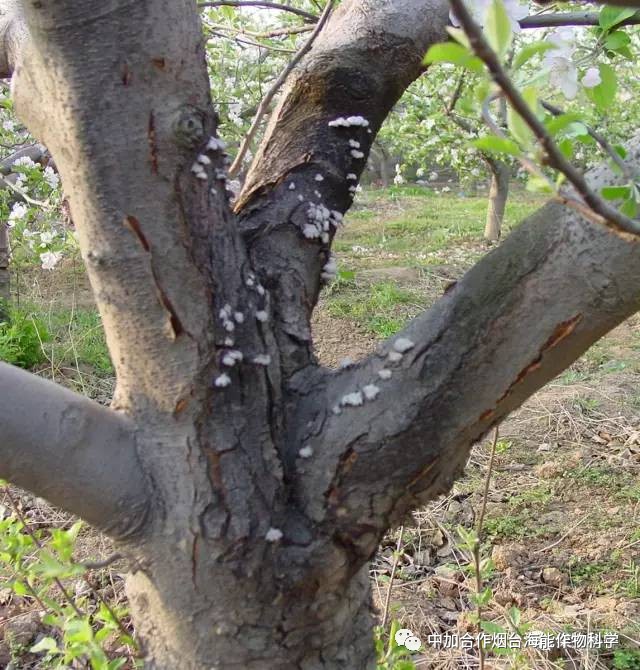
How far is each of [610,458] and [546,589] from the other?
111 cm

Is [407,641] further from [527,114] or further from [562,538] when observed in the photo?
[527,114]

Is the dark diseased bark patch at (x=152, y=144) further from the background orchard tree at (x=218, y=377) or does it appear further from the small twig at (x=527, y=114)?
the small twig at (x=527, y=114)

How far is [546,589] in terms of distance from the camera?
256 centimetres

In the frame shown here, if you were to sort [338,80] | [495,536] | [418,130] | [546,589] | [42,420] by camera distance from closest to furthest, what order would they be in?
[42,420] → [338,80] → [546,589] → [495,536] → [418,130]

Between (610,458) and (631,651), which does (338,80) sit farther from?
(610,458)

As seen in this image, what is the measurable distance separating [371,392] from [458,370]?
0.16 m

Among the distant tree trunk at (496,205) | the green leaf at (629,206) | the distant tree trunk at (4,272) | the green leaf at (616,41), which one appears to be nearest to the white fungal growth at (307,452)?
the green leaf at (629,206)

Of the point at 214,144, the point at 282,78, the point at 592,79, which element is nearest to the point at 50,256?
the point at 282,78

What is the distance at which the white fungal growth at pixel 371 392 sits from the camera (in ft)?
3.73

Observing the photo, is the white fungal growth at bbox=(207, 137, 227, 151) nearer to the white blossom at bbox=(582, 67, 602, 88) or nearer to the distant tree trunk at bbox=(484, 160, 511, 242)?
the white blossom at bbox=(582, 67, 602, 88)

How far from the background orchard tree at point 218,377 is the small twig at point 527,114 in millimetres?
344

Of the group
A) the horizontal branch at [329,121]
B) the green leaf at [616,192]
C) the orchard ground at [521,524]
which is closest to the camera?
the green leaf at [616,192]

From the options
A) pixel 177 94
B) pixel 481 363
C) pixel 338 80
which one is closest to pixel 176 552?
pixel 481 363

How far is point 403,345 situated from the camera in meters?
1.12
